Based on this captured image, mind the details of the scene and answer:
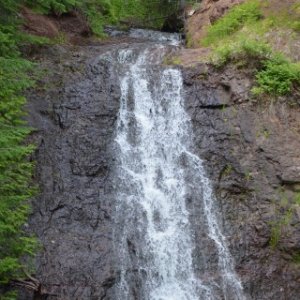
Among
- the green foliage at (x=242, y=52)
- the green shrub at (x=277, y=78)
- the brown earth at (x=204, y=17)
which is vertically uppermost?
the brown earth at (x=204, y=17)

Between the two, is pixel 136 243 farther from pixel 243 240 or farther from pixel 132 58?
pixel 132 58

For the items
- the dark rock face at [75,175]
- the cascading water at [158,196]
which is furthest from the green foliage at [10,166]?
the cascading water at [158,196]

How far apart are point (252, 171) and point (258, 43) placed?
4.68 metres

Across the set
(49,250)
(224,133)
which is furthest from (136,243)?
(224,133)

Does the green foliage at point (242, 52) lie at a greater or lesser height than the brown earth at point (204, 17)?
lesser

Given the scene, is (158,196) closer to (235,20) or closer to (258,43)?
(258,43)

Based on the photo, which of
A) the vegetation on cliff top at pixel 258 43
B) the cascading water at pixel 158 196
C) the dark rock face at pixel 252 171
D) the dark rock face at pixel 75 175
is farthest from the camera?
the vegetation on cliff top at pixel 258 43

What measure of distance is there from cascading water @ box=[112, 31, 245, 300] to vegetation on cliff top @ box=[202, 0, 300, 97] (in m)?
2.20

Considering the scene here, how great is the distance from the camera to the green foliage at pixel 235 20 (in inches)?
648

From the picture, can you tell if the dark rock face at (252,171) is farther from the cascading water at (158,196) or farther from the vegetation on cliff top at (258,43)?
the vegetation on cliff top at (258,43)

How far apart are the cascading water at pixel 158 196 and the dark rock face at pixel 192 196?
0.73 ft

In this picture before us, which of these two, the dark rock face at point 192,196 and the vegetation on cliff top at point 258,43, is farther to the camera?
the vegetation on cliff top at point 258,43

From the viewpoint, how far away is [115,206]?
37.0 feet

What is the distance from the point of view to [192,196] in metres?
11.8
